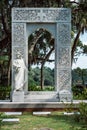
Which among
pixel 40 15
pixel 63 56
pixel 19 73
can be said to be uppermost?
pixel 40 15

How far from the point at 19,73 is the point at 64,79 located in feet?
5.52

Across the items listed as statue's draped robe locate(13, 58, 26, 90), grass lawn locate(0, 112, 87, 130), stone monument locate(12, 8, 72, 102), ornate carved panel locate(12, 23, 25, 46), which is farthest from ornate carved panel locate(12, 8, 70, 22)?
grass lawn locate(0, 112, 87, 130)

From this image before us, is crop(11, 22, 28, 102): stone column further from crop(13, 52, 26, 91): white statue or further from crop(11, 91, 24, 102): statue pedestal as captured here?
crop(11, 91, 24, 102): statue pedestal

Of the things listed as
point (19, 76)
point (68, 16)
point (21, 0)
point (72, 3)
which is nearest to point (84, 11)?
point (72, 3)

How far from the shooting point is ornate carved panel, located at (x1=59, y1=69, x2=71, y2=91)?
14.8 metres

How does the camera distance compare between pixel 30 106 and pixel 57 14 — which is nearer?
pixel 30 106

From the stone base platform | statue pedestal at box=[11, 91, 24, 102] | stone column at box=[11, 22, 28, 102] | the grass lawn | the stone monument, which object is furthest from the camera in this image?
the stone monument

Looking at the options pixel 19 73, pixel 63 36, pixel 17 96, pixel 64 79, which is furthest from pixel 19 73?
pixel 63 36

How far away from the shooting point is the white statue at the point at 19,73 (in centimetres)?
1447

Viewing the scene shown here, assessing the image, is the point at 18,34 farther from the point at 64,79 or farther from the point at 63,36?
the point at 64,79

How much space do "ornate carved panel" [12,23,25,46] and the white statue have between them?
20.6 inches

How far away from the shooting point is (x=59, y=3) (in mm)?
20406

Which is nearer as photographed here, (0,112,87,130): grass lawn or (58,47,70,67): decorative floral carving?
(0,112,87,130): grass lawn

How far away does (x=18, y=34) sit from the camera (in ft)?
48.9
